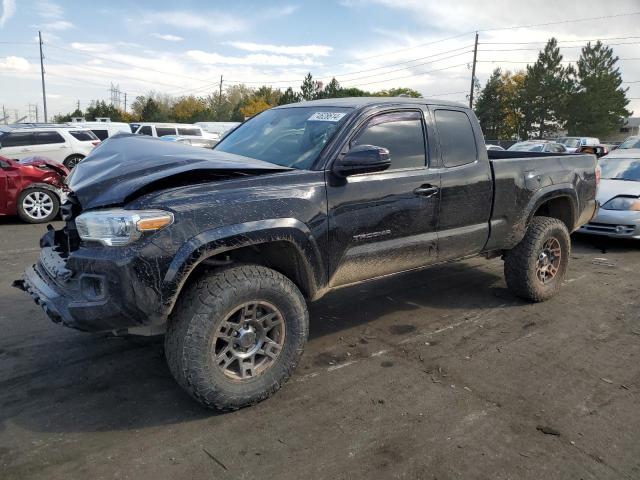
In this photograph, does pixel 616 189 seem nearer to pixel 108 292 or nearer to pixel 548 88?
pixel 108 292

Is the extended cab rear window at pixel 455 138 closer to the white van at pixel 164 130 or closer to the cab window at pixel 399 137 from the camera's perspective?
the cab window at pixel 399 137

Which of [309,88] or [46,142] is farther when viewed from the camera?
[309,88]

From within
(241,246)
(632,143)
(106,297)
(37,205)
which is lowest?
(37,205)

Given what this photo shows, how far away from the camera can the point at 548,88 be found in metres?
58.6

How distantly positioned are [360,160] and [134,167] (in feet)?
4.67

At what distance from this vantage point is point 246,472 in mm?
2574

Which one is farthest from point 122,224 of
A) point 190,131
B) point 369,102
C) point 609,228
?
point 190,131

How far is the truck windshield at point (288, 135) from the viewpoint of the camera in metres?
3.70

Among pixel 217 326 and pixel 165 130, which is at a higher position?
pixel 165 130

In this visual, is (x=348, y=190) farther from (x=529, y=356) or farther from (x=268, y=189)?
(x=529, y=356)

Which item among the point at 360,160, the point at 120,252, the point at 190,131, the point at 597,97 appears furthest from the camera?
the point at 597,97

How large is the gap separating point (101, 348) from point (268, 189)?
77.6 inches

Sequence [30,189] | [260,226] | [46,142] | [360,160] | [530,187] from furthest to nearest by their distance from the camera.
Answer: [46,142] → [30,189] → [530,187] → [360,160] → [260,226]

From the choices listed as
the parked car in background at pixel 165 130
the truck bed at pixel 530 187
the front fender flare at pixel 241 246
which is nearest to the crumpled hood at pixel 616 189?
the truck bed at pixel 530 187
